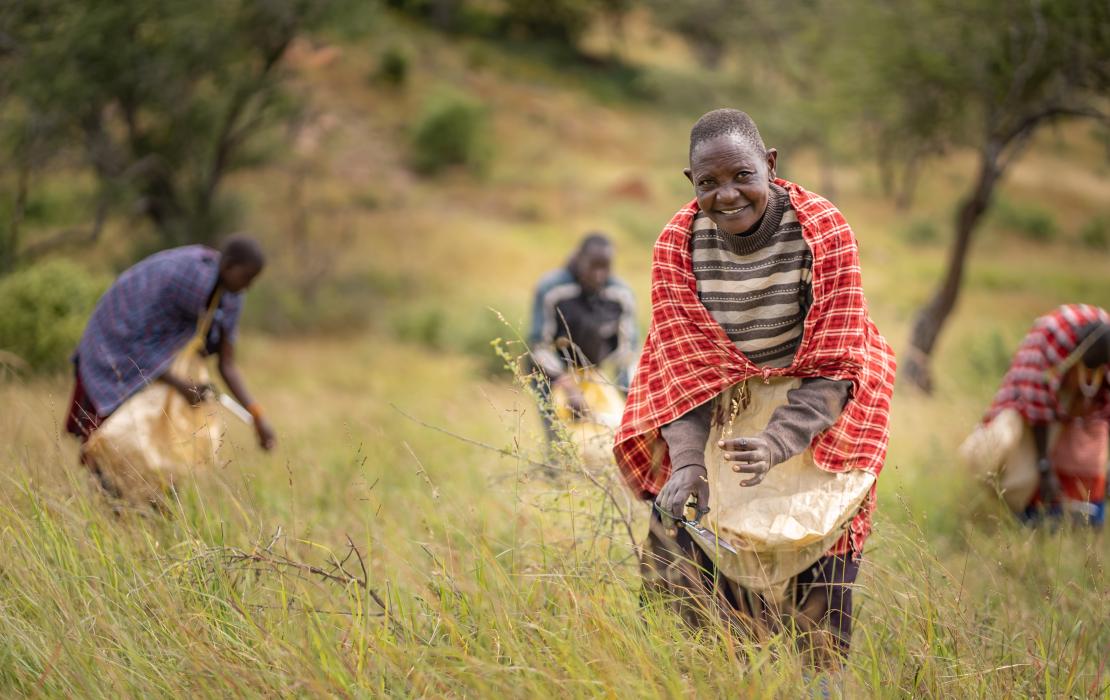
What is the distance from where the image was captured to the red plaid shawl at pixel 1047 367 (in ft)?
16.0

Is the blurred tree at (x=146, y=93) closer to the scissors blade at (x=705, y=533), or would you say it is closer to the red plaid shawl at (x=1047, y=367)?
the red plaid shawl at (x=1047, y=367)

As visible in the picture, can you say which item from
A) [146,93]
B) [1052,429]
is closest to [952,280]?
[1052,429]

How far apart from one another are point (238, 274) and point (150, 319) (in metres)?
0.47

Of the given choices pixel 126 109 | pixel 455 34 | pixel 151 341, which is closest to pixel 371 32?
pixel 126 109

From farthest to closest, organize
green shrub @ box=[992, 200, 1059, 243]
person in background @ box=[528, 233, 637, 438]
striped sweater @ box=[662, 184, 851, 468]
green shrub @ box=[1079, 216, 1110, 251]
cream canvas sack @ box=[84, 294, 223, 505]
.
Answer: green shrub @ box=[992, 200, 1059, 243] → green shrub @ box=[1079, 216, 1110, 251] → person in background @ box=[528, 233, 637, 438] → cream canvas sack @ box=[84, 294, 223, 505] → striped sweater @ box=[662, 184, 851, 468]

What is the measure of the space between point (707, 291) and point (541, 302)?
3555 mm

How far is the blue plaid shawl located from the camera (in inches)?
179

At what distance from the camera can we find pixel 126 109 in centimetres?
1577

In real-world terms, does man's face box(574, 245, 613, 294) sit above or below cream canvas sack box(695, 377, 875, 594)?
below

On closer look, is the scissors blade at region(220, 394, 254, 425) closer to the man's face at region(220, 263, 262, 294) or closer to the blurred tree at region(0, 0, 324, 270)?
the man's face at region(220, 263, 262, 294)

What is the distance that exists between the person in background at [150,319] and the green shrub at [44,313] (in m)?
4.32

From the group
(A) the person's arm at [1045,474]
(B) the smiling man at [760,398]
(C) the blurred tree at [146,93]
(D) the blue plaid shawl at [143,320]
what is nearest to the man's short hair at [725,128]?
(B) the smiling man at [760,398]

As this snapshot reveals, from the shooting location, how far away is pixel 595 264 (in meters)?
6.02

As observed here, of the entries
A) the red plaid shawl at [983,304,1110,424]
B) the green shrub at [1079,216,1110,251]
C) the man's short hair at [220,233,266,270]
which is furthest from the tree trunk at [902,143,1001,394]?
the green shrub at [1079,216,1110,251]
